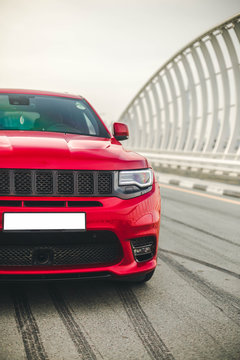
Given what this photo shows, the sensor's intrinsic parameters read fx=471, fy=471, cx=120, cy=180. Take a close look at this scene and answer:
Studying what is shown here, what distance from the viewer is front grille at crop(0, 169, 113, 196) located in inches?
117

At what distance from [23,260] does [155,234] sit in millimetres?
949

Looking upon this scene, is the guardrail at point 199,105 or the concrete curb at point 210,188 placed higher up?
the guardrail at point 199,105

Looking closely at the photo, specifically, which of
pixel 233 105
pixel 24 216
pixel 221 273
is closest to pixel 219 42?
pixel 233 105

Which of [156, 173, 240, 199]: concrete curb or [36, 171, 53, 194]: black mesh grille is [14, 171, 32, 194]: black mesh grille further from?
[156, 173, 240, 199]: concrete curb

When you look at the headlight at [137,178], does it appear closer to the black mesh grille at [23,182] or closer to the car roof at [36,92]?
the black mesh grille at [23,182]

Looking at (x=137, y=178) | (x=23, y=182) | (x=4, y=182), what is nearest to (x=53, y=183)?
(x=23, y=182)

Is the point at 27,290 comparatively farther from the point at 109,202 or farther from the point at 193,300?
the point at 193,300

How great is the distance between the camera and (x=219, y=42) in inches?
789

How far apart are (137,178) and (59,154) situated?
581mm

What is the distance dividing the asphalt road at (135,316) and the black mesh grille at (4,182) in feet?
2.61

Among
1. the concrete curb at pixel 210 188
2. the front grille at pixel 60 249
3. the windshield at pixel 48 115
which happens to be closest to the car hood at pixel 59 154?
the front grille at pixel 60 249

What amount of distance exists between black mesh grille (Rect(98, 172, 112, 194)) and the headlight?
0.09m

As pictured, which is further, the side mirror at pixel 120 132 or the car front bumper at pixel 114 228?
the side mirror at pixel 120 132

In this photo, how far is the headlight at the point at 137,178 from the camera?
3227 mm
